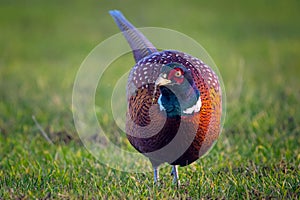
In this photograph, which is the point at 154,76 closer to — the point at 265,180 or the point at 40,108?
the point at 265,180

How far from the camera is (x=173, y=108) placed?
3197 millimetres

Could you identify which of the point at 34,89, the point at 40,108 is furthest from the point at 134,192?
the point at 34,89

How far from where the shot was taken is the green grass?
3500 millimetres

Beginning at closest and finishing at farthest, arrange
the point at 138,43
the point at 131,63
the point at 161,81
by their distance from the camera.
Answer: the point at 161,81, the point at 138,43, the point at 131,63

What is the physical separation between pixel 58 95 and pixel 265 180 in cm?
339

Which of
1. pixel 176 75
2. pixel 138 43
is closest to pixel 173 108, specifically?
pixel 176 75

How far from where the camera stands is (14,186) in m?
3.49

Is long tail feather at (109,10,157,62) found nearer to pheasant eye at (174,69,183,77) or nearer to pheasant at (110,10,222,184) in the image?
pheasant at (110,10,222,184)

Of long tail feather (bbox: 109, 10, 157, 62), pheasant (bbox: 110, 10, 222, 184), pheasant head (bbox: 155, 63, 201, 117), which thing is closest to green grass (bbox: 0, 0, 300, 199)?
pheasant (bbox: 110, 10, 222, 184)

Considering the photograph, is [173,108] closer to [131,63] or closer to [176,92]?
[176,92]

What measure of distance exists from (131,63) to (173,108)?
5.29 metres

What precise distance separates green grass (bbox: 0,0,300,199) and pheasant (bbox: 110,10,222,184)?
265mm

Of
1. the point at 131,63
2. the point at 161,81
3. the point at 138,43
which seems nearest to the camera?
the point at 161,81

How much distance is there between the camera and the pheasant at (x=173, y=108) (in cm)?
321
